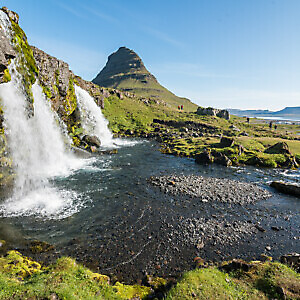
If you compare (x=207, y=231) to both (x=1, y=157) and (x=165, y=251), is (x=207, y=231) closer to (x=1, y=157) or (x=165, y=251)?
(x=165, y=251)

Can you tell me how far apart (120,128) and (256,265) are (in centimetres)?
7576

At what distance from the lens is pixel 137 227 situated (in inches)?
650

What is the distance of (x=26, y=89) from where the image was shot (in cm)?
2823

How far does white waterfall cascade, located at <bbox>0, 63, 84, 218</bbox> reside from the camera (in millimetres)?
19328

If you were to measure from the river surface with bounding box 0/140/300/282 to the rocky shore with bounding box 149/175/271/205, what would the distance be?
120 cm

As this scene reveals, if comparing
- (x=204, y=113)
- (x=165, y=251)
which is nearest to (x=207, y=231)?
(x=165, y=251)

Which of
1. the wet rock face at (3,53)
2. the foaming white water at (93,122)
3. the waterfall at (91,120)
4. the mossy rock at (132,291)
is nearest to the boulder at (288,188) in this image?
the mossy rock at (132,291)

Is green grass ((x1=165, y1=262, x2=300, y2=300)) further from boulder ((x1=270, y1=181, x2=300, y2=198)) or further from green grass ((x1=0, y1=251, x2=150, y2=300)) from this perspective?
boulder ((x1=270, y1=181, x2=300, y2=198))

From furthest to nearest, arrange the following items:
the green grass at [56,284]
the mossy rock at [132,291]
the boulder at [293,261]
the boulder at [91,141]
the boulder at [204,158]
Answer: the boulder at [91,141] → the boulder at [204,158] → the boulder at [293,261] → the mossy rock at [132,291] → the green grass at [56,284]

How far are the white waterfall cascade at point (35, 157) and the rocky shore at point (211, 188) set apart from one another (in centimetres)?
1292

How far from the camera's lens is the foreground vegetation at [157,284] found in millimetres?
7695

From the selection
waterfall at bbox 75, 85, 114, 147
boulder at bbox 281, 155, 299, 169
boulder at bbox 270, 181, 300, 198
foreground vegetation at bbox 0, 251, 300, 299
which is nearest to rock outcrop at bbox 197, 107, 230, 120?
waterfall at bbox 75, 85, 114, 147

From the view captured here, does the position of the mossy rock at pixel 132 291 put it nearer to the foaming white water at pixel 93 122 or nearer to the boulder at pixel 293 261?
the boulder at pixel 293 261

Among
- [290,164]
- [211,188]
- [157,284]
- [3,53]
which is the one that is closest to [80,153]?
[3,53]
